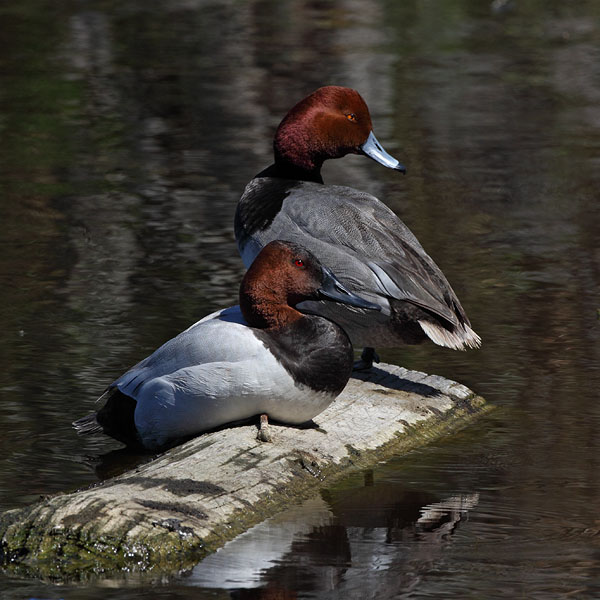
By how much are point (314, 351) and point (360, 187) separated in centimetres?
586

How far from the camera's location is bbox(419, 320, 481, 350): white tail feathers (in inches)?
254

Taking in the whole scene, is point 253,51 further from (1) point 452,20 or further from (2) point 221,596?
(2) point 221,596

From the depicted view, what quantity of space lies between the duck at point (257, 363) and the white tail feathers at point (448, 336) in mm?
541

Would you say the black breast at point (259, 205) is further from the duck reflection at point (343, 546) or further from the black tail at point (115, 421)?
the duck reflection at point (343, 546)

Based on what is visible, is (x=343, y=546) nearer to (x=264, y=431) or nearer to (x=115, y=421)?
(x=264, y=431)

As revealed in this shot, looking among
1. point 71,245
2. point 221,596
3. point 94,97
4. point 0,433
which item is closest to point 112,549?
point 221,596

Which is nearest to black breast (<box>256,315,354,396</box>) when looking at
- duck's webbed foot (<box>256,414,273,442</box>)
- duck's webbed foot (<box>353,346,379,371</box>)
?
duck's webbed foot (<box>256,414,273,442</box>)

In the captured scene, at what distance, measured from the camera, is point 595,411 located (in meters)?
6.63

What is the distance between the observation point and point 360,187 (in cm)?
1139

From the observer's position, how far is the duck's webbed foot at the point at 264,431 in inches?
220

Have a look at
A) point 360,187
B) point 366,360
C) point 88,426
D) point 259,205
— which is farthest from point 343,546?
point 360,187

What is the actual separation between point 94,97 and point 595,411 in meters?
9.69

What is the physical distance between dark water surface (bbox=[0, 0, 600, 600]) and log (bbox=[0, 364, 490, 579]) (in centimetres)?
9

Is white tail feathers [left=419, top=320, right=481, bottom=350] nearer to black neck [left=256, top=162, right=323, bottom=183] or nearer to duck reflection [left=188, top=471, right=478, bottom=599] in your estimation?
duck reflection [left=188, top=471, right=478, bottom=599]
